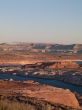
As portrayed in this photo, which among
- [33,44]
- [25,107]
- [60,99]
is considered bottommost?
[33,44]

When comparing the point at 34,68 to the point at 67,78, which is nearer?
the point at 67,78

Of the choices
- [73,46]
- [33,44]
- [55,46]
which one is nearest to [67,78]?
[73,46]

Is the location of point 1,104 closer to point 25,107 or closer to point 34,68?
point 25,107

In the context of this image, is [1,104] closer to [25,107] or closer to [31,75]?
[25,107]

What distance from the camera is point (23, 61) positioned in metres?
90.6

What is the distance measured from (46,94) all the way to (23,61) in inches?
2561

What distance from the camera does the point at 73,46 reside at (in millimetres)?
153250

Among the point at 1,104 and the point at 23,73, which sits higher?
the point at 1,104

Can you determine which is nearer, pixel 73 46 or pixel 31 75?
pixel 31 75

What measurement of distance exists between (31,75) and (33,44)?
4734 inches

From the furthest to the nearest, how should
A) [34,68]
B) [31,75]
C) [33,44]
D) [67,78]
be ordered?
[33,44] < [34,68] < [31,75] < [67,78]

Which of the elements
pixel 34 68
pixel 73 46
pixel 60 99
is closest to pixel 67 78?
pixel 34 68

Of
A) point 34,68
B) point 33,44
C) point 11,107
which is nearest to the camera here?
point 11,107

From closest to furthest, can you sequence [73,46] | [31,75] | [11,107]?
[11,107], [31,75], [73,46]
